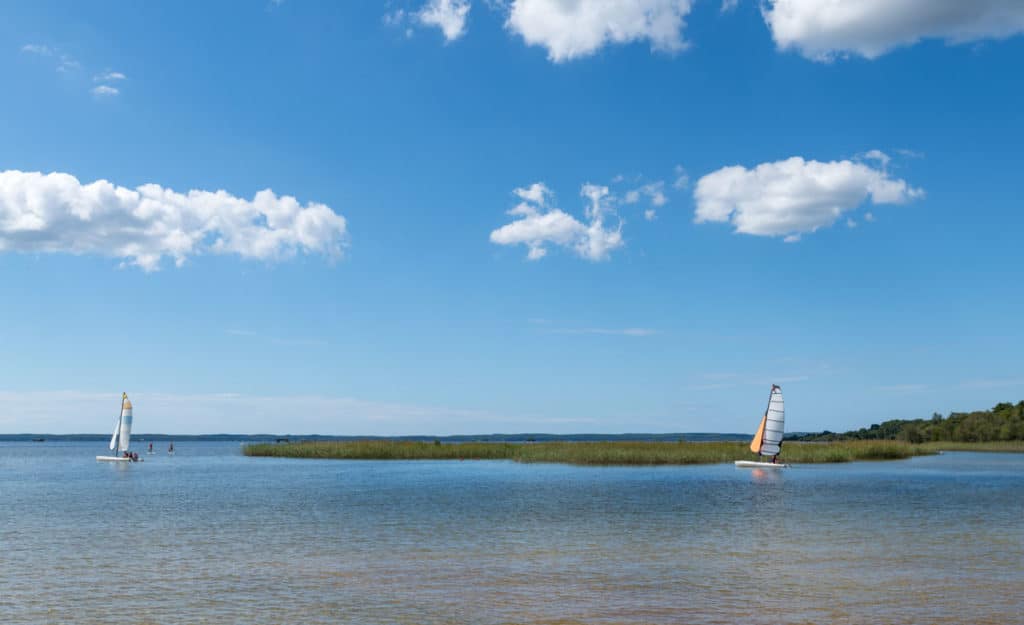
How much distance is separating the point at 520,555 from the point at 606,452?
5519 centimetres

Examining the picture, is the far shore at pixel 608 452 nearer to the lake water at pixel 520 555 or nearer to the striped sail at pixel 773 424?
the striped sail at pixel 773 424

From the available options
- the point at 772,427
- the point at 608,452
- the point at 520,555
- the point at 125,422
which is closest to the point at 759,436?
the point at 772,427

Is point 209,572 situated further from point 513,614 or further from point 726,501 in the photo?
point 726,501

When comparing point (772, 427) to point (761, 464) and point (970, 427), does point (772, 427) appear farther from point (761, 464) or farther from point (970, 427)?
point (970, 427)

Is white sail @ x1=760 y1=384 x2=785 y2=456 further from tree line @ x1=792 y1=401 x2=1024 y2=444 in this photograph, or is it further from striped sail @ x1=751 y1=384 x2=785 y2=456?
tree line @ x1=792 y1=401 x2=1024 y2=444

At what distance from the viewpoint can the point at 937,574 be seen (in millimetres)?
22359

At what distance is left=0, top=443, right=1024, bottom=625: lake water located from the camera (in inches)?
731

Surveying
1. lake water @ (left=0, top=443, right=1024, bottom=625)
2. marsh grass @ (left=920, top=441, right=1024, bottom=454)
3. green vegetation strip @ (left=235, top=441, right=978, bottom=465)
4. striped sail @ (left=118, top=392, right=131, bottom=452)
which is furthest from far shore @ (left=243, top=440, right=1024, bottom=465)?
lake water @ (left=0, top=443, right=1024, bottom=625)

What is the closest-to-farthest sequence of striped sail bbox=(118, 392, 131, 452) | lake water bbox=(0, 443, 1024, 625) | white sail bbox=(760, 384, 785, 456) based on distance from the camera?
lake water bbox=(0, 443, 1024, 625) → white sail bbox=(760, 384, 785, 456) → striped sail bbox=(118, 392, 131, 452)

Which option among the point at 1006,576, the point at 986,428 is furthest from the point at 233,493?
the point at 986,428

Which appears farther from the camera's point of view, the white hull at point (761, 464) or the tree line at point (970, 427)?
A: the tree line at point (970, 427)

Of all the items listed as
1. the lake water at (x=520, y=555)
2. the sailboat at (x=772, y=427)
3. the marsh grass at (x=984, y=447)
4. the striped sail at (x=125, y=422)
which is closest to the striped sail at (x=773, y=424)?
the sailboat at (x=772, y=427)

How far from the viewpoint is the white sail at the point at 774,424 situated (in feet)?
239

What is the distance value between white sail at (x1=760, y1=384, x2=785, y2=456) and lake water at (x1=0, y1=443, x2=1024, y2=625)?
20259 millimetres
